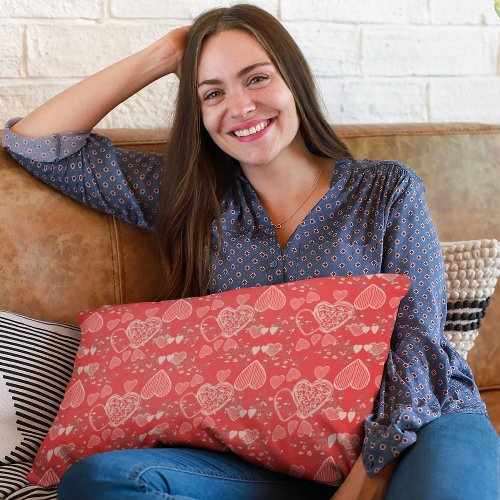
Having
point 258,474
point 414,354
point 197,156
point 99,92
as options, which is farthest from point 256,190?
point 258,474

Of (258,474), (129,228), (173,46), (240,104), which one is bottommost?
(258,474)

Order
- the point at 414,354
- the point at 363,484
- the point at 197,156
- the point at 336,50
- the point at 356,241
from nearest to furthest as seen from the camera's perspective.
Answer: the point at 363,484 → the point at 414,354 → the point at 356,241 → the point at 197,156 → the point at 336,50

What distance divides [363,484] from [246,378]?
23cm

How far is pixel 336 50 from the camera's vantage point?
194cm

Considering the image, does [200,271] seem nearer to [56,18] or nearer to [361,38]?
[56,18]

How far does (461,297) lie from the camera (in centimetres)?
156

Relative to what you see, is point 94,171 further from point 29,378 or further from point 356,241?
point 356,241

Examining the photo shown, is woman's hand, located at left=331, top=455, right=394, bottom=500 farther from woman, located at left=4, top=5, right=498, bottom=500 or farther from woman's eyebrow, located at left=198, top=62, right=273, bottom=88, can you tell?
woman's eyebrow, located at left=198, top=62, right=273, bottom=88

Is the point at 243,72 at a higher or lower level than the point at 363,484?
higher

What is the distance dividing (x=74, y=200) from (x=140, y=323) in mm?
317

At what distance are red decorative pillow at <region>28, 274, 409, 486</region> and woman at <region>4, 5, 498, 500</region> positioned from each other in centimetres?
5

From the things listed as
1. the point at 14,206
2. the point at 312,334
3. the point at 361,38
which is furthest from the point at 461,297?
the point at 14,206

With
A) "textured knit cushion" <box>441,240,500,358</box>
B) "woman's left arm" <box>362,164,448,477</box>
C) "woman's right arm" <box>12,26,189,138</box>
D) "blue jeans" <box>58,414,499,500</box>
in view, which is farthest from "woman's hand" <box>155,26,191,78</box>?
"blue jeans" <box>58,414,499,500</box>

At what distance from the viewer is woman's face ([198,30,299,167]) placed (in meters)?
1.44
